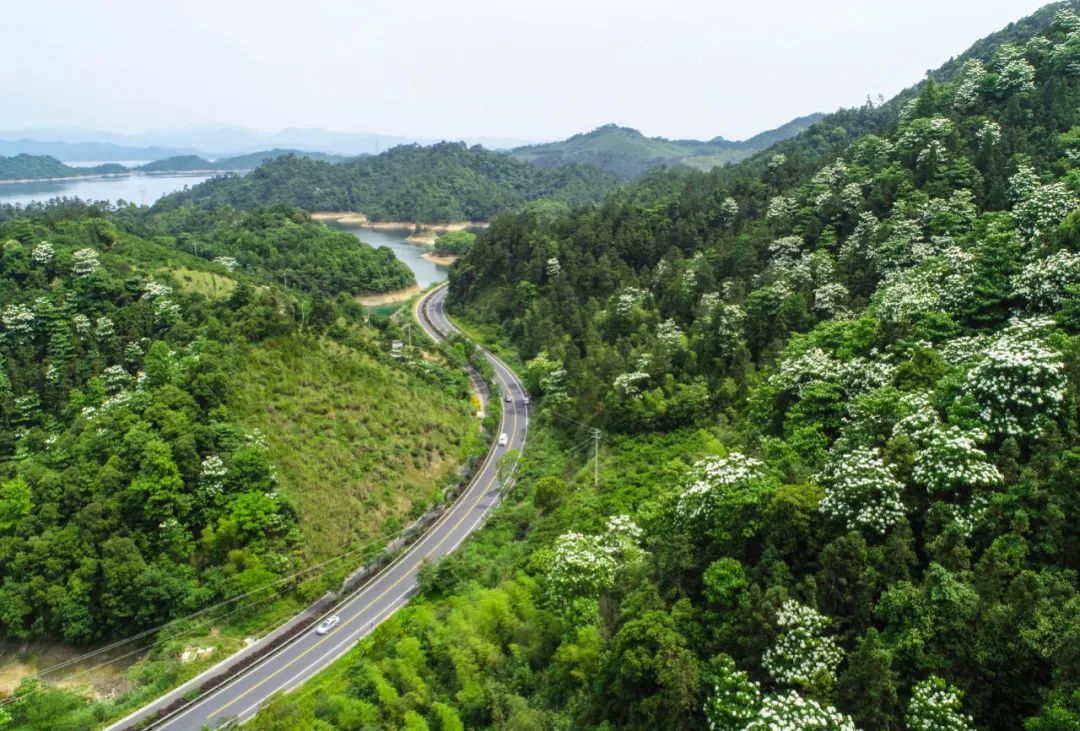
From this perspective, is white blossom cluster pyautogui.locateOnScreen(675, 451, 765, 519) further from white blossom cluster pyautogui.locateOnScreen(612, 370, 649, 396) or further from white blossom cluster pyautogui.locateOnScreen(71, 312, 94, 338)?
white blossom cluster pyautogui.locateOnScreen(71, 312, 94, 338)

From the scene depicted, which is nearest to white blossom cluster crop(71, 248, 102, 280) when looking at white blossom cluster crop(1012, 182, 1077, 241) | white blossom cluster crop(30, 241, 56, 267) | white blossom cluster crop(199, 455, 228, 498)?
white blossom cluster crop(30, 241, 56, 267)

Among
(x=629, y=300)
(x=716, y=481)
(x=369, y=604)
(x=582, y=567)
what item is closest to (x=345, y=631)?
(x=369, y=604)

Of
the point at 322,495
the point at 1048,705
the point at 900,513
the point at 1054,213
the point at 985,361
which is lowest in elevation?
the point at 322,495

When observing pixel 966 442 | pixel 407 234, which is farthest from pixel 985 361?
pixel 407 234

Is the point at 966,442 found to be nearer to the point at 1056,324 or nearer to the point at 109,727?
the point at 1056,324

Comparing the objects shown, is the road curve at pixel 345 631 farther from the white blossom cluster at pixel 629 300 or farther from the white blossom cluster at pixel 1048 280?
the white blossom cluster at pixel 1048 280

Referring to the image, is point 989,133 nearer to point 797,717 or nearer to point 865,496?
point 865,496
